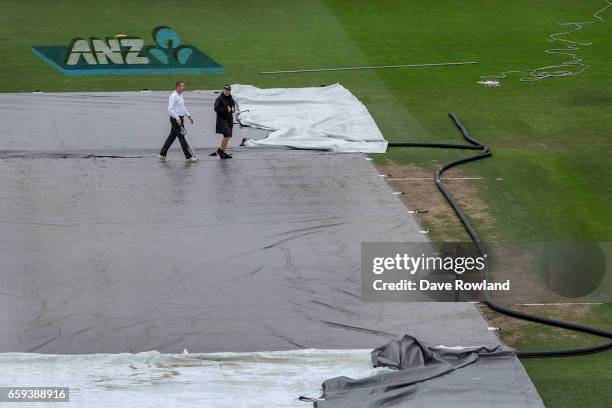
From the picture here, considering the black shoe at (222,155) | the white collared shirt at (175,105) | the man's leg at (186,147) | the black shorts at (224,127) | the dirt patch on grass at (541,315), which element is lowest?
the black shoe at (222,155)

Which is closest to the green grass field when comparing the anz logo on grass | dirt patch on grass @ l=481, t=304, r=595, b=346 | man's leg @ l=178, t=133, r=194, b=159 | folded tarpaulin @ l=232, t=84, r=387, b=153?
dirt patch on grass @ l=481, t=304, r=595, b=346

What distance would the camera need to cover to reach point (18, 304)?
1494 centimetres

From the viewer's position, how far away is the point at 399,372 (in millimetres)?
12898

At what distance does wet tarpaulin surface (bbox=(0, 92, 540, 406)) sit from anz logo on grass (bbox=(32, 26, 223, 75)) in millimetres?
5576

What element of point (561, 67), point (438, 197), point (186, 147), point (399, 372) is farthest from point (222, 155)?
point (561, 67)

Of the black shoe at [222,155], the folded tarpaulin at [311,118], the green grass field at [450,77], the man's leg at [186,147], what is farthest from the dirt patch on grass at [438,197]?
the man's leg at [186,147]

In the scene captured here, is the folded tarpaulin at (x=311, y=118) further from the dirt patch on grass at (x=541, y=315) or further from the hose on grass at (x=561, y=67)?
the dirt patch on grass at (x=541, y=315)

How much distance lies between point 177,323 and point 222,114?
7.63 m

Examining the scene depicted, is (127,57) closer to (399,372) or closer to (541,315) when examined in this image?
(541,315)

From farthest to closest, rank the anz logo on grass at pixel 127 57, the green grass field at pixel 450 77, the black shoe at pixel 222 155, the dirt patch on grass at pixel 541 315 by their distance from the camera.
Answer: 1. the anz logo on grass at pixel 127 57
2. the black shoe at pixel 222 155
3. the green grass field at pixel 450 77
4. the dirt patch on grass at pixel 541 315

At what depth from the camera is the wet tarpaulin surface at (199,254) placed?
46.2ft

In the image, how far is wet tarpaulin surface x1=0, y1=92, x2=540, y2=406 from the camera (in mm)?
14078

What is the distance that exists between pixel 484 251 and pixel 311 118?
7697 millimetres

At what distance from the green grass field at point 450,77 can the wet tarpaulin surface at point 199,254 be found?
155cm
